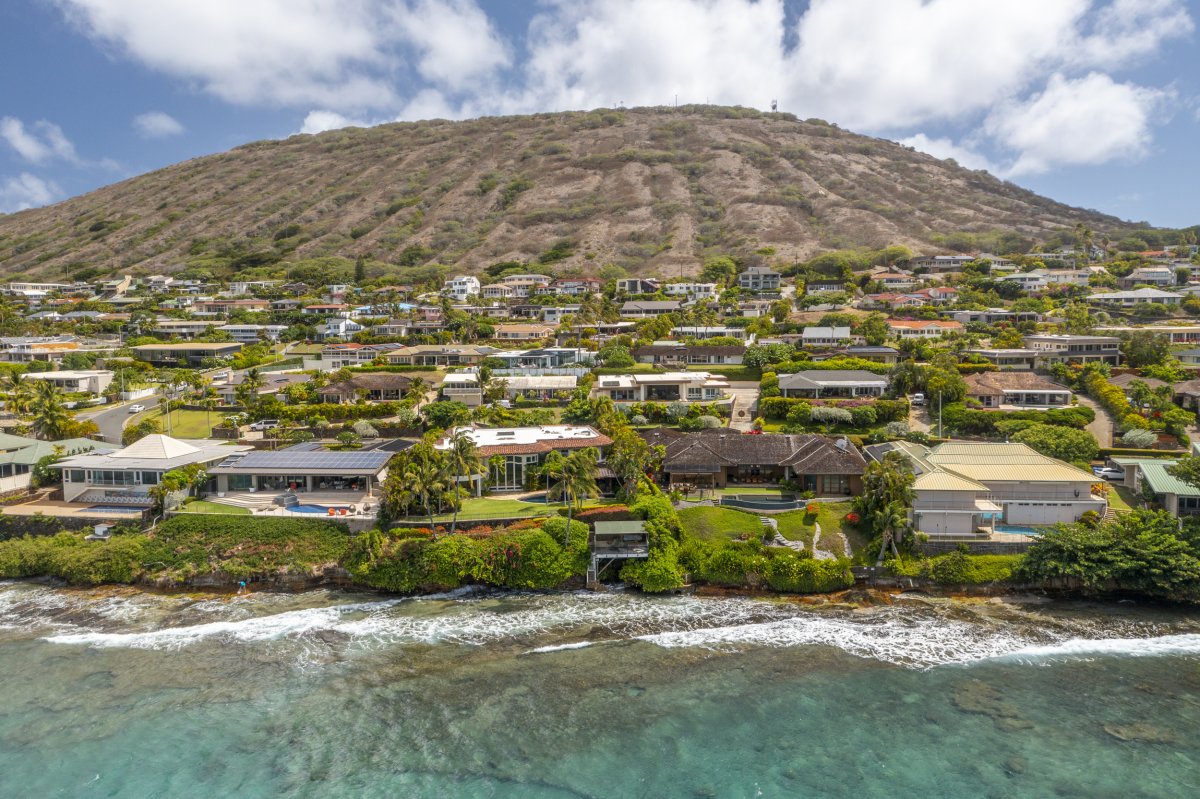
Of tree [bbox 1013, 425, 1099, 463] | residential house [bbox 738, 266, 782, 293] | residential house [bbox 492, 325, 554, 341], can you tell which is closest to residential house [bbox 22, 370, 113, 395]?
residential house [bbox 492, 325, 554, 341]

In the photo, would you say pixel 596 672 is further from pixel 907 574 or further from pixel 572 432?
pixel 572 432

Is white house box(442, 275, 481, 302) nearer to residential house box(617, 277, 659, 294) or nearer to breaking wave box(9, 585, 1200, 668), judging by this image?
residential house box(617, 277, 659, 294)

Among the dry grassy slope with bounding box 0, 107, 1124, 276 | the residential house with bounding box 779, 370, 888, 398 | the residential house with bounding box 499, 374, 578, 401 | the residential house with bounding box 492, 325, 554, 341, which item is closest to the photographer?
the residential house with bounding box 779, 370, 888, 398

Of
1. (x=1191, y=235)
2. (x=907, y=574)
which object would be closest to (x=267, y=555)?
(x=907, y=574)

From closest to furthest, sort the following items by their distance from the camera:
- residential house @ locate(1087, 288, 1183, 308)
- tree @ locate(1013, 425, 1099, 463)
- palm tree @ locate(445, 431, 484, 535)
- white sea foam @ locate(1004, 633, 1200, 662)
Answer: white sea foam @ locate(1004, 633, 1200, 662) → palm tree @ locate(445, 431, 484, 535) → tree @ locate(1013, 425, 1099, 463) → residential house @ locate(1087, 288, 1183, 308)

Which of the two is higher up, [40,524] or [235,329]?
[235,329]

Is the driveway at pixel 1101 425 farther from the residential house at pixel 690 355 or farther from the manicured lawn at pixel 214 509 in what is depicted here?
the manicured lawn at pixel 214 509
